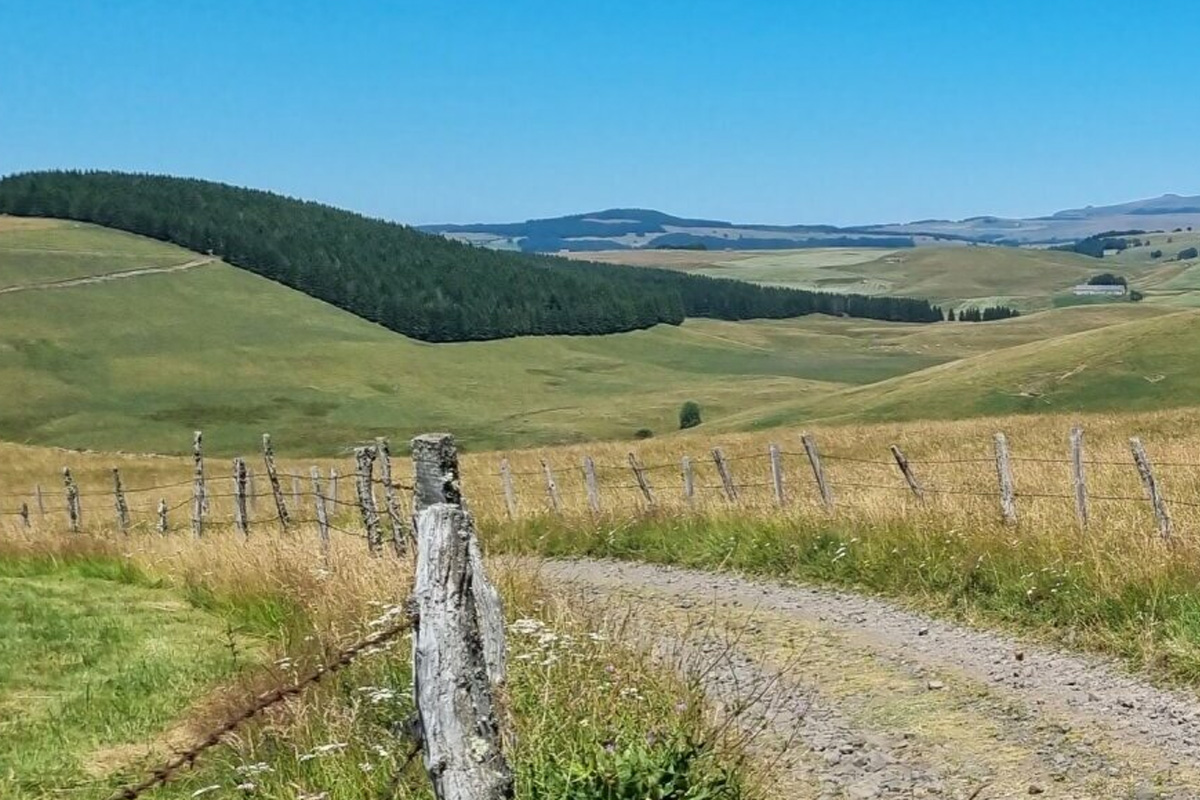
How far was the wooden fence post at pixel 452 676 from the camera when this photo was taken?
435 centimetres

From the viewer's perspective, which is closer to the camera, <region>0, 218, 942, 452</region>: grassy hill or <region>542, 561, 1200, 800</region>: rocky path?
<region>542, 561, 1200, 800</region>: rocky path

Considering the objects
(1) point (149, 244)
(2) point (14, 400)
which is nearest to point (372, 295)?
(1) point (149, 244)

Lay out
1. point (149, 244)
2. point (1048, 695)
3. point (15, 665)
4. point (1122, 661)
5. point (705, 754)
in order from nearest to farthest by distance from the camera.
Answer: point (705, 754)
point (1048, 695)
point (1122, 661)
point (15, 665)
point (149, 244)

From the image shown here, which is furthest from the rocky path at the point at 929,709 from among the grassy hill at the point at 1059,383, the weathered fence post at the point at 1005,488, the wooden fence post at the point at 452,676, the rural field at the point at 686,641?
the grassy hill at the point at 1059,383

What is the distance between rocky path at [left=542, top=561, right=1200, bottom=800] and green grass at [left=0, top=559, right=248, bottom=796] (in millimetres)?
3948

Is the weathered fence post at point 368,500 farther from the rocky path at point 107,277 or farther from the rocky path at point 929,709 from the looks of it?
the rocky path at point 107,277

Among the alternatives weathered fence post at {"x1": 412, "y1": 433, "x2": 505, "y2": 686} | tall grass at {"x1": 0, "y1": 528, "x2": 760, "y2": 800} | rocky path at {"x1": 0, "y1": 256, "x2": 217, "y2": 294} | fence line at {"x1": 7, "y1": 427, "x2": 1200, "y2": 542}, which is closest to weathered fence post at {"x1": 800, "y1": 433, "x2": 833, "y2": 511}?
fence line at {"x1": 7, "y1": 427, "x2": 1200, "y2": 542}

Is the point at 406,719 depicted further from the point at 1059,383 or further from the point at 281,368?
the point at 281,368

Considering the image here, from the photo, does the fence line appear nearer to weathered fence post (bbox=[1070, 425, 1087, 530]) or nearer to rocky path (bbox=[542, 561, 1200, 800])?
weathered fence post (bbox=[1070, 425, 1087, 530])

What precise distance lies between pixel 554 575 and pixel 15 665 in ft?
26.0

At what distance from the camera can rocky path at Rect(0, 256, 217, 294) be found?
153 m

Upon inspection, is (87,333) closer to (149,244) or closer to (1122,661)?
(149,244)

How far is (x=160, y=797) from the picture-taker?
24.6ft

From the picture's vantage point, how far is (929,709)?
31.8 ft
